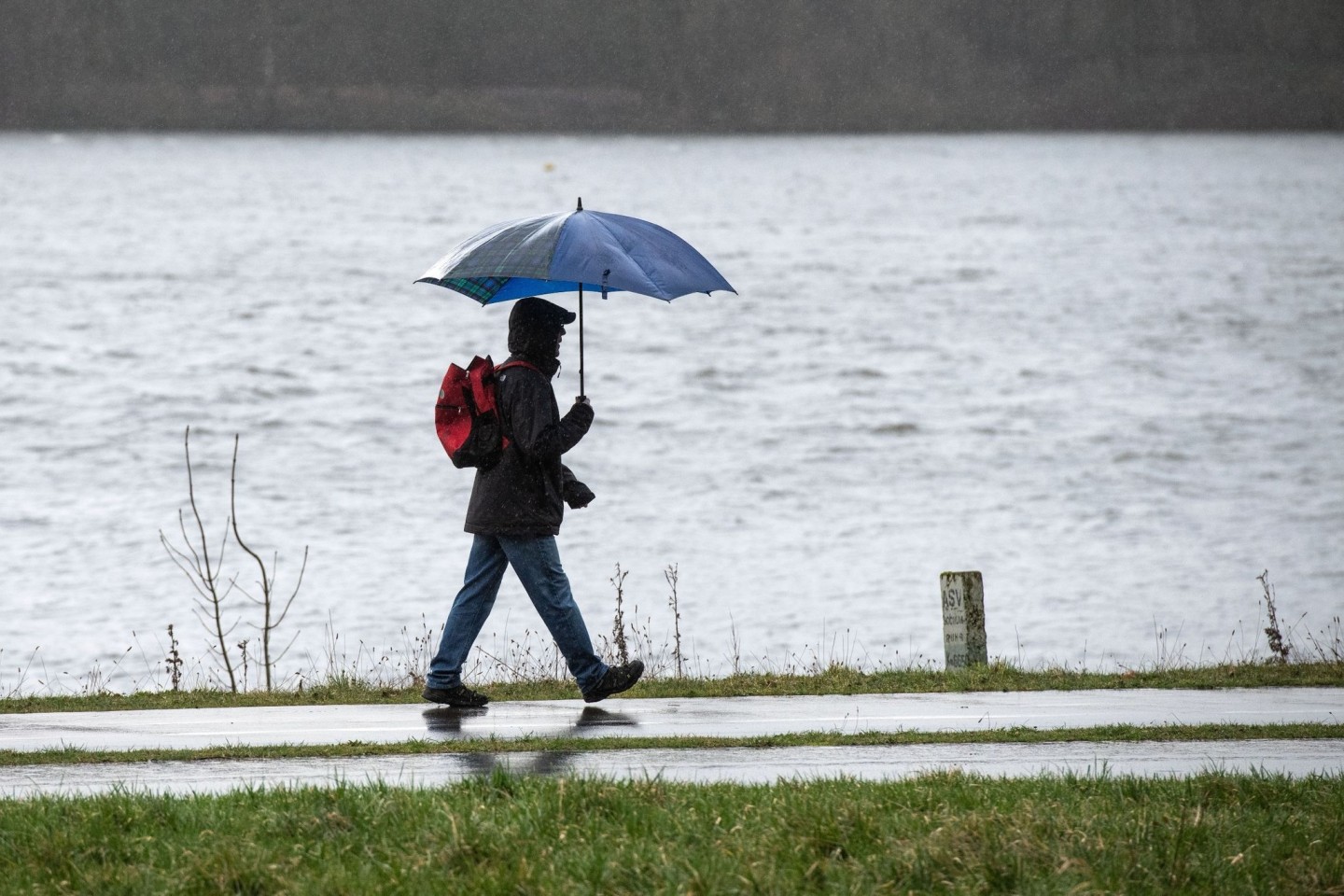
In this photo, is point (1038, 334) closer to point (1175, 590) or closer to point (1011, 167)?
point (1175, 590)

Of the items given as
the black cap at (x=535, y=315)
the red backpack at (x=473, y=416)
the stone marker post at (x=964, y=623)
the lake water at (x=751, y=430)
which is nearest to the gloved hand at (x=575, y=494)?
the red backpack at (x=473, y=416)

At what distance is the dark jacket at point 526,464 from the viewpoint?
9203 millimetres

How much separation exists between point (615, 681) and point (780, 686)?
5.06 ft

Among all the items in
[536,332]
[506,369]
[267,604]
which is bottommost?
[267,604]

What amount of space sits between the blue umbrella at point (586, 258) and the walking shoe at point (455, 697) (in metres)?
2.35

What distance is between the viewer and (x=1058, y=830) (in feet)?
20.9

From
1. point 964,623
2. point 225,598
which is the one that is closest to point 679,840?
point 964,623

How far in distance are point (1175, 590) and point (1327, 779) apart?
59.4 ft

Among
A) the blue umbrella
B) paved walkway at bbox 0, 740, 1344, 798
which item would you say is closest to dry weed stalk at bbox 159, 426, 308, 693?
the blue umbrella

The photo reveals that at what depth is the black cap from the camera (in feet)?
30.5

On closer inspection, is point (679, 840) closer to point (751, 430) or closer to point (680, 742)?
point (680, 742)

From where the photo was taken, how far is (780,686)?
1091cm

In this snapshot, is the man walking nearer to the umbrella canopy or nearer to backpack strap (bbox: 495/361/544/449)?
backpack strap (bbox: 495/361/544/449)

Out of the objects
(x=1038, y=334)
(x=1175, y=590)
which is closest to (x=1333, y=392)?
(x=1038, y=334)
